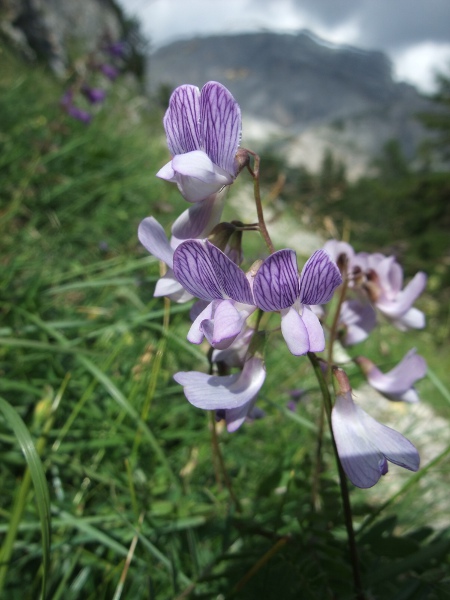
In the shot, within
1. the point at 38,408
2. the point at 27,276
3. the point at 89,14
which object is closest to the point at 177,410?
the point at 38,408

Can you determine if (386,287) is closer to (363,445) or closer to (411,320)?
(411,320)

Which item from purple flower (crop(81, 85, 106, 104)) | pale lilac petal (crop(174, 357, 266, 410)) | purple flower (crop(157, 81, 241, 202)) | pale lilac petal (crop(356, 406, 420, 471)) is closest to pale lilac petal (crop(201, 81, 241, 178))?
purple flower (crop(157, 81, 241, 202))

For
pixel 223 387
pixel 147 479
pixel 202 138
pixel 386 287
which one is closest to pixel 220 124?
pixel 202 138

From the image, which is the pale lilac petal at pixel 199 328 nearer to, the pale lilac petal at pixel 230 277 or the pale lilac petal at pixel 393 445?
the pale lilac petal at pixel 230 277

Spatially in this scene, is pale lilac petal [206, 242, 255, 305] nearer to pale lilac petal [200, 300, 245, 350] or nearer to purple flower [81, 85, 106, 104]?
→ pale lilac petal [200, 300, 245, 350]

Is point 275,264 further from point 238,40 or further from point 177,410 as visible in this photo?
point 238,40

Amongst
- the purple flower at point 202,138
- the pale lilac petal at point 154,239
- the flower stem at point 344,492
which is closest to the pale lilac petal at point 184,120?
the purple flower at point 202,138

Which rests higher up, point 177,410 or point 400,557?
point 400,557
